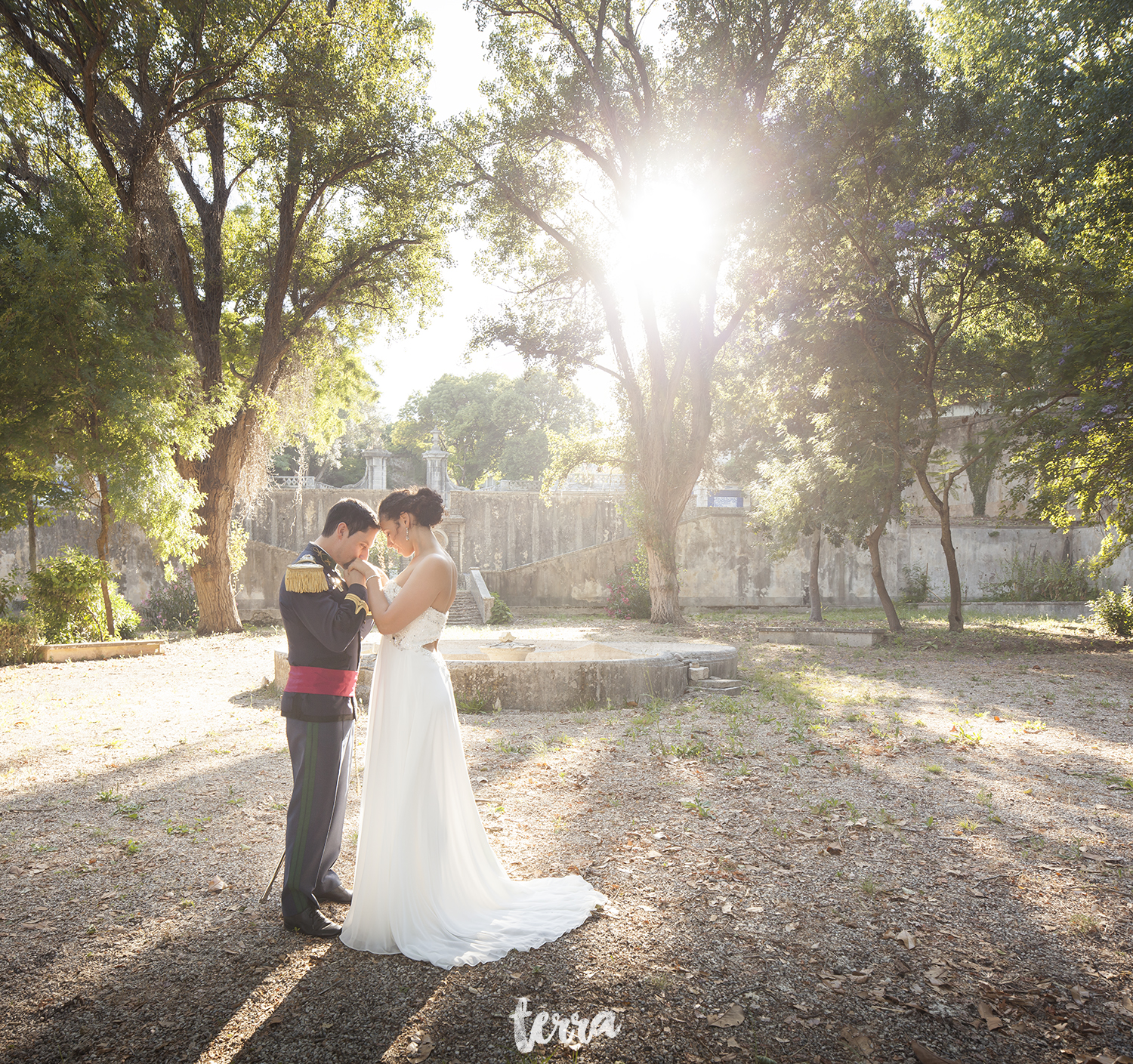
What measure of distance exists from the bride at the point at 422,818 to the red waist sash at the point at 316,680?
0.57ft

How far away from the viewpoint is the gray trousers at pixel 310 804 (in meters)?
3.26

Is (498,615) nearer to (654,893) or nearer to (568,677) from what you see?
(568,677)

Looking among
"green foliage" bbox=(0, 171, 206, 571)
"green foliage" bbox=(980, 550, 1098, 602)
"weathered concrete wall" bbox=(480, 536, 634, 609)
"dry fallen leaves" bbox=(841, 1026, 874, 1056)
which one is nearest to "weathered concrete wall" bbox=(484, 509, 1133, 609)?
"weathered concrete wall" bbox=(480, 536, 634, 609)

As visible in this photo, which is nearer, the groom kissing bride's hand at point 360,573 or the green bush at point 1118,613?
the groom kissing bride's hand at point 360,573

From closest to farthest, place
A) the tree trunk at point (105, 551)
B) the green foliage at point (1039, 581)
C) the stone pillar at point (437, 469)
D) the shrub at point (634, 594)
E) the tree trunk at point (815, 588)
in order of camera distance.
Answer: the tree trunk at point (105, 551)
the tree trunk at point (815, 588)
the shrub at point (634, 594)
the green foliage at point (1039, 581)
the stone pillar at point (437, 469)

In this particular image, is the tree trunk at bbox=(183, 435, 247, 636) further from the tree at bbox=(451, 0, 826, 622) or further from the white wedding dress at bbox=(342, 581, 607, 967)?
the white wedding dress at bbox=(342, 581, 607, 967)

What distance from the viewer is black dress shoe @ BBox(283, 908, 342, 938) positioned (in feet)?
10.6

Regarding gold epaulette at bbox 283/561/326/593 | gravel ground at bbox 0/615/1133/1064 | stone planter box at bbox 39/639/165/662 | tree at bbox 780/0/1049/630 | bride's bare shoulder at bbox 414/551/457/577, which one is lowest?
gravel ground at bbox 0/615/1133/1064

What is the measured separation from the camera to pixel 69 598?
12102mm

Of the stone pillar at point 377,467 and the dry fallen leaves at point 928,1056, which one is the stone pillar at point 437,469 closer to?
the stone pillar at point 377,467

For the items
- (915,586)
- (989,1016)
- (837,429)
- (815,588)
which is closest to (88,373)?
(837,429)

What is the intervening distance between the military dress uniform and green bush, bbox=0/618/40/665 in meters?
10.3

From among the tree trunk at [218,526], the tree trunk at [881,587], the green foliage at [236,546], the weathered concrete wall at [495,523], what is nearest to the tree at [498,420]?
the weathered concrete wall at [495,523]

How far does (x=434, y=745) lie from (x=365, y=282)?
15.2m
